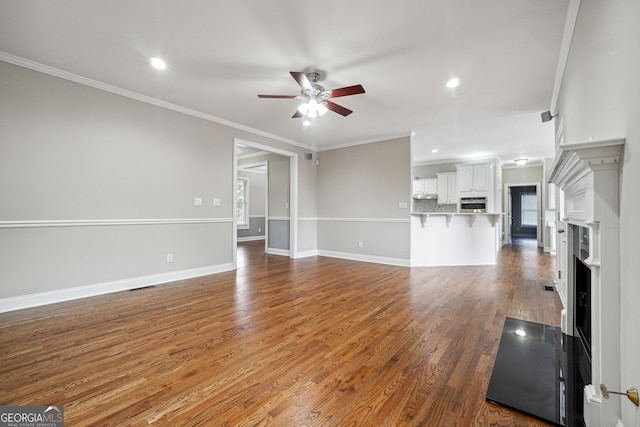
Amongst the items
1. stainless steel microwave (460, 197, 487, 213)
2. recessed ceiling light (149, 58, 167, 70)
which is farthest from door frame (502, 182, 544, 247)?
recessed ceiling light (149, 58, 167, 70)

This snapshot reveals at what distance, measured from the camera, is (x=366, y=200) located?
19.0 feet

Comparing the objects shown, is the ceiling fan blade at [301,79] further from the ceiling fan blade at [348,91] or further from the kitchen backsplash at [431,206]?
the kitchen backsplash at [431,206]

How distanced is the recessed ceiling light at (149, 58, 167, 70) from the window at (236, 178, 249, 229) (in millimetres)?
6184

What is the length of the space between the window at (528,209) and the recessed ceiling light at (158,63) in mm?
13446

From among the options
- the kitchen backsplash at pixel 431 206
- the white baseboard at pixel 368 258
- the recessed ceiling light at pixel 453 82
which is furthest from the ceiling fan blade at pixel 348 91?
the kitchen backsplash at pixel 431 206

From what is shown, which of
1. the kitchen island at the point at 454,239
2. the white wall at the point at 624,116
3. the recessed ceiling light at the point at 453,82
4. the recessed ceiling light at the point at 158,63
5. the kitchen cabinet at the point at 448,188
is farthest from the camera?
the kitchen cabinet at the point at 448,188

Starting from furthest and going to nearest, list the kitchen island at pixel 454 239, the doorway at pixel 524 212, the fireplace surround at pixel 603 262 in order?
1. the doorway at pixel 524 212
2. the kitchen island at pixel 454 239
3. the fireplace surround at pixel 603 262

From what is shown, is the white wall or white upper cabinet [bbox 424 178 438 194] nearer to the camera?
the white wall

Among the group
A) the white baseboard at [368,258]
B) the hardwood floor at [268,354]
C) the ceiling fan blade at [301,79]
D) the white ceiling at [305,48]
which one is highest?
the white ceiling at [305,48]

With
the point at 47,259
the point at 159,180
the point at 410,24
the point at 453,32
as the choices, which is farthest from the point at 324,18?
the point at 47,259

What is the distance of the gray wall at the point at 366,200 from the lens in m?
5.32

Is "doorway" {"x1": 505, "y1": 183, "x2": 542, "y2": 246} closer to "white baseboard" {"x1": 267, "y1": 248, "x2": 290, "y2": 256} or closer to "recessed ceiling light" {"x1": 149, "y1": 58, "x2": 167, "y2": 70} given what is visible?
"white baseboard" {"x1": 267, "y1": 248, "x2": 290, "y2": 256}

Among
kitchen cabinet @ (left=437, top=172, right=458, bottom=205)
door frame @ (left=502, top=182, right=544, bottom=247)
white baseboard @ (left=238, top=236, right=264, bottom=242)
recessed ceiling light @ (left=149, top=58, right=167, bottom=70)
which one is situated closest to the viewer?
recessed ceiling light @ (left=149, top=58, right=167, bottom=70)

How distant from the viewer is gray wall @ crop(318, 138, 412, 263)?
17.5 feet
